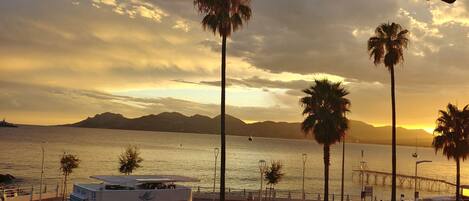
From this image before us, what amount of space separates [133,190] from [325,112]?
1600cm

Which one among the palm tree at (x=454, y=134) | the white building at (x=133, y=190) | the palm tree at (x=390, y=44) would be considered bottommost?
the white building at (x=133, y=190)

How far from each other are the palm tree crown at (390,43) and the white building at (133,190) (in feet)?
62.7

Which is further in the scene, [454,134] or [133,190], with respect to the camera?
[454,134]

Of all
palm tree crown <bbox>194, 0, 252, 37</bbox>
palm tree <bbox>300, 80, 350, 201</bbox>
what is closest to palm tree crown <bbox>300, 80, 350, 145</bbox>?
palm tree <bbox>300, 80, 350, 201</bbox>

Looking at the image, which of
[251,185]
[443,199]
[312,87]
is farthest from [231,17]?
[251,185]

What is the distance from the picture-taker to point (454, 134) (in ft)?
143

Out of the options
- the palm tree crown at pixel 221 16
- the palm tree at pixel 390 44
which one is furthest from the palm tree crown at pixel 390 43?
the palm tree crown at pixel 221 16

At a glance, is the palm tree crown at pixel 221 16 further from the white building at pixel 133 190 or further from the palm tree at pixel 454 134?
the palm tree at pixel 454 134

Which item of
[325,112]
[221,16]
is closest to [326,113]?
[325,112]

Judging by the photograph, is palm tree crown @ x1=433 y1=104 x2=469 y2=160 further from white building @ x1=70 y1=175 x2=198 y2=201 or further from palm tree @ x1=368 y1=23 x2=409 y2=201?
white building @ x1=70 y1=175 x2=198 y2=201

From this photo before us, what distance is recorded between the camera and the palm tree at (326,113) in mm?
38750

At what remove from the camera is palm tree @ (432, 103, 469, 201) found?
4319 centimetres

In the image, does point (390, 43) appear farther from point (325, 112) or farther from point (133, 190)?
→ point (133, 190)

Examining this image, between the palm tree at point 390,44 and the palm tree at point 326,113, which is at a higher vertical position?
the palm tree at point 390,44
